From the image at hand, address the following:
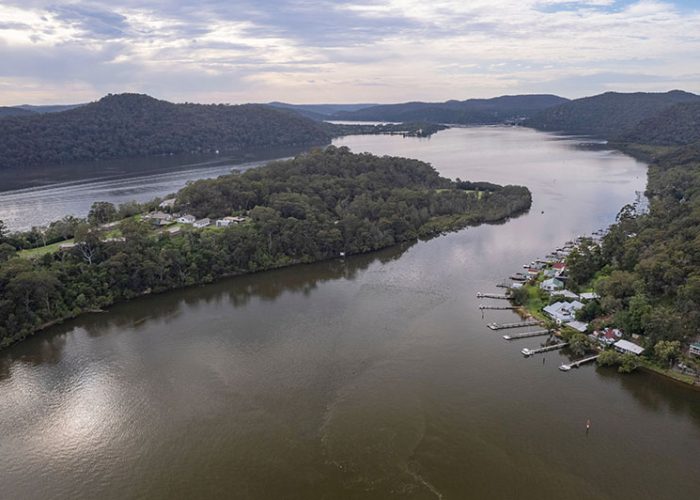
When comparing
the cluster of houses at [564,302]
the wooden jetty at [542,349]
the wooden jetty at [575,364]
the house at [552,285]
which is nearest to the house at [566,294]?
the cluster of houses at [564,302]

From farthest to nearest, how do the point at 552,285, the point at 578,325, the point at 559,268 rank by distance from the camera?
1. the point at 559,268
2. the point at 552,285
3. the point at 578,325

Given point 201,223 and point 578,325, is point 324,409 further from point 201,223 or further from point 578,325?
point 201,223

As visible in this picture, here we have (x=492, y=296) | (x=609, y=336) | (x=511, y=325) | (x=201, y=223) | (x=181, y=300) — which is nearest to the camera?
(x=609, y=336)

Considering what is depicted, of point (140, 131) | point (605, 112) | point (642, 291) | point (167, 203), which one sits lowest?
point (642, 291)

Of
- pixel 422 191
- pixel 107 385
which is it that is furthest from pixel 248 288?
pixel 422 191

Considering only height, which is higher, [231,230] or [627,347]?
[231,230]

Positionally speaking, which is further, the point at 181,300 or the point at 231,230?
the point at 231,230

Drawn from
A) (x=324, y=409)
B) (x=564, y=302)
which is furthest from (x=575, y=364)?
(x=324, y=409)
